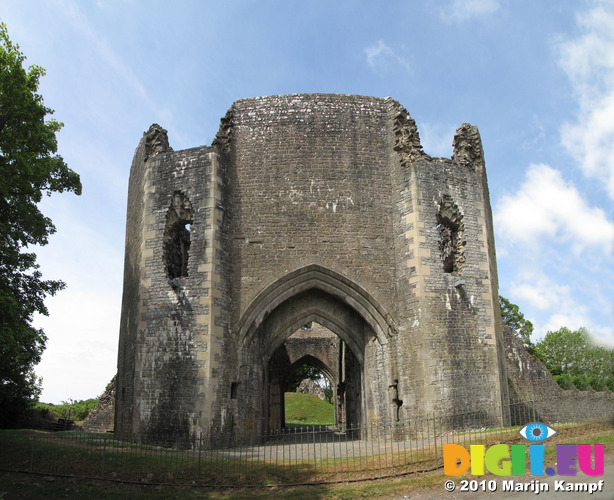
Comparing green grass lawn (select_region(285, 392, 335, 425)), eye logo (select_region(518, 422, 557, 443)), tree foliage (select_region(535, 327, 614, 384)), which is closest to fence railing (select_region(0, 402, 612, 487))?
eye logo (select_region(518, 422, 557, 443))

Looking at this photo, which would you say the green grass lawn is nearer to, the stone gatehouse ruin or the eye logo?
the stone gatehouse ruin

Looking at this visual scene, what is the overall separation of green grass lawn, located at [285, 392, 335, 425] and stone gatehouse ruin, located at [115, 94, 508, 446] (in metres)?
15.6

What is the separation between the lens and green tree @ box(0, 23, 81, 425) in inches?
484

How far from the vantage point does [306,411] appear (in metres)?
31.4

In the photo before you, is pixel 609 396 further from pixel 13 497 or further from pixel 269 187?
pixel 13 497

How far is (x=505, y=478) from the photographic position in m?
7.93

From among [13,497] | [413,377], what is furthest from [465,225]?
[13,497]

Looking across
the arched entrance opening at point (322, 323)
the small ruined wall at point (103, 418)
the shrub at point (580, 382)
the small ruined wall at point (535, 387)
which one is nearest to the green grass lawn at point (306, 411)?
the small ruined wall at point (103, 418)

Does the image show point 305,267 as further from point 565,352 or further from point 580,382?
point 565,352

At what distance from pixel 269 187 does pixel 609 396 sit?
17541 millimetres

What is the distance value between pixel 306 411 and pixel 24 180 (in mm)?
22683

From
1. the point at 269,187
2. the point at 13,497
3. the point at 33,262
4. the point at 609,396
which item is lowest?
the point at 13,497

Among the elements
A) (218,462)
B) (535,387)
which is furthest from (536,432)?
(535,387)

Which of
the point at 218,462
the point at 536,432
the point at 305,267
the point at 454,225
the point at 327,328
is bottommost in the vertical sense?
the point at 218,462
